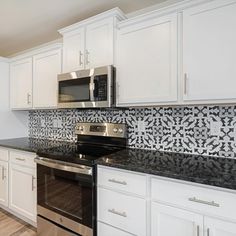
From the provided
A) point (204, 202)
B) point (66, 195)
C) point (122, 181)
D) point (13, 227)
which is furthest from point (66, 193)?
point (204, 202)

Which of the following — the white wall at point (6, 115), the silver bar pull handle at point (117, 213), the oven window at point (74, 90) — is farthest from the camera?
the white wall at point (6, 115)

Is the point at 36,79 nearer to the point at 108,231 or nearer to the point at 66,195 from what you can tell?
the point at 66,195

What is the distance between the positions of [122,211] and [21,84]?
87.7 inches

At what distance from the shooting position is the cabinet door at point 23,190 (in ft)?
6.94

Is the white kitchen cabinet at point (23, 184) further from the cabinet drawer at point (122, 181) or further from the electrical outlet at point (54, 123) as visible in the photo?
the cabinet drawer at point (122, 181)

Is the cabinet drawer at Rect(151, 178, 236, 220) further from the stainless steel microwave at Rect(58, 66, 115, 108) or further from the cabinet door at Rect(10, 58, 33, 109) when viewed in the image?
the cabinet door at Rect(10, 58, 33, 109)

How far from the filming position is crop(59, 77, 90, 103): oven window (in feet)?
6.29

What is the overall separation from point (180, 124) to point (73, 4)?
1502mm

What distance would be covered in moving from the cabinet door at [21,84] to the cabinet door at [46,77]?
0.12 m

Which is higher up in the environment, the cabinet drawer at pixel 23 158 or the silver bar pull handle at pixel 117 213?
the cabinet drawer at pixel 23 158

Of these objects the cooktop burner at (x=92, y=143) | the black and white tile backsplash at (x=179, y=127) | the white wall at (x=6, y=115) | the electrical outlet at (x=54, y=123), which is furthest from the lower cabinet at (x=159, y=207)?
the white wall at (x=6, y=115)

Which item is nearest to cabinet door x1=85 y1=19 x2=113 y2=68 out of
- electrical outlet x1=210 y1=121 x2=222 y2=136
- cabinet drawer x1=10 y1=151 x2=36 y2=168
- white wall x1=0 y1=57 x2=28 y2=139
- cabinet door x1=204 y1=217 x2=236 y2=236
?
electrical outlet x1=210 y1=121 x2=222 y2=136

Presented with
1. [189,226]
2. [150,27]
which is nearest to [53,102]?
[150,27]

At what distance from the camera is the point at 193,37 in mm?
1431
